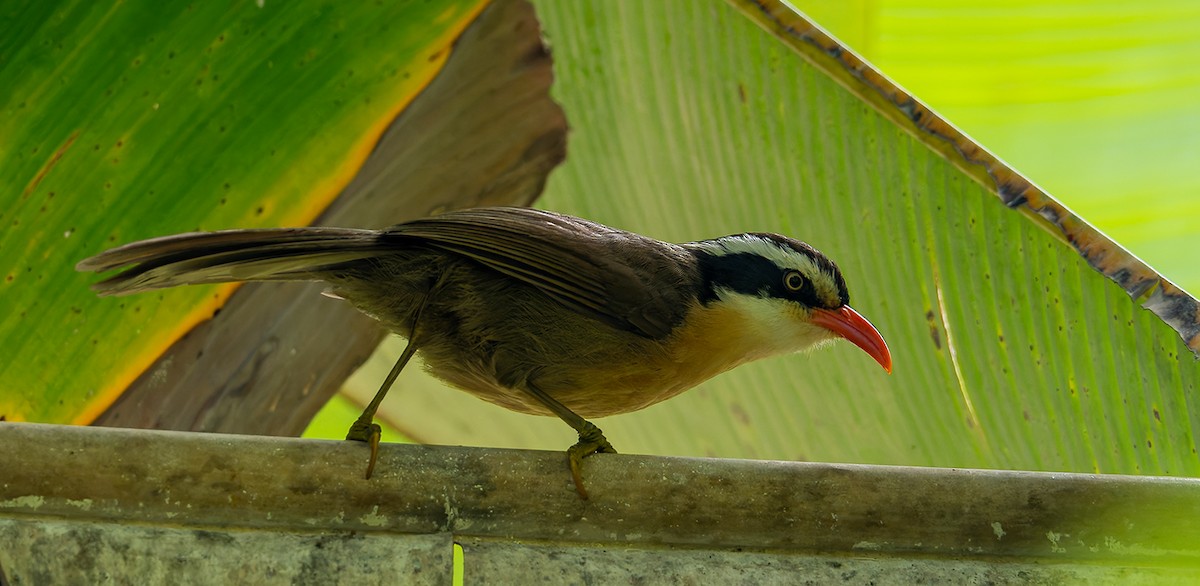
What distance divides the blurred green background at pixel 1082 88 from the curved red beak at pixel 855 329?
1.23 metres

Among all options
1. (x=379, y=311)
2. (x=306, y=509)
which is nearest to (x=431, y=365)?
(x=379, y=311)

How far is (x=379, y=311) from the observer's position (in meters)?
2.81

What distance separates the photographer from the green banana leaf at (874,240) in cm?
276

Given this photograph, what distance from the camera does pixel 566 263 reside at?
265cm

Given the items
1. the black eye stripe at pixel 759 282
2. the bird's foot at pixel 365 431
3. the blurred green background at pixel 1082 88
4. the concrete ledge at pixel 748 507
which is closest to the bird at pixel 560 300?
the black eye stripe at pixel 759 282

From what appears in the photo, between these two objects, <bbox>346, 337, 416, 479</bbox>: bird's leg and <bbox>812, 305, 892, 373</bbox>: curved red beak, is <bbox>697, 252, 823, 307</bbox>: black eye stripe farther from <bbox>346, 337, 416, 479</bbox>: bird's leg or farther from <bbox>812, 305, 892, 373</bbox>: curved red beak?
<bbox>346, 337, 416, 479</bbox>: bird's leg

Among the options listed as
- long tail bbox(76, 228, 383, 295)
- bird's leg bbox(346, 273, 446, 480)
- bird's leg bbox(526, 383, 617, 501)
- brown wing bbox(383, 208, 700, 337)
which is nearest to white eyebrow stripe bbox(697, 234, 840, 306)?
brown wing bbox(383, 208, 700, 337)

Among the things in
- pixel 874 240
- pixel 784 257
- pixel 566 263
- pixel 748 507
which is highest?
pixel 874 240

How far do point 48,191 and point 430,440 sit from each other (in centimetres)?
175

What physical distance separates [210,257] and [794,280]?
1.33 meters

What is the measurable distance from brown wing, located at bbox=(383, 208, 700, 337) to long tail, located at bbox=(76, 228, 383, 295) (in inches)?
7.7

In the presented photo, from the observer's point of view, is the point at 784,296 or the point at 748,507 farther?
the point at 784,296

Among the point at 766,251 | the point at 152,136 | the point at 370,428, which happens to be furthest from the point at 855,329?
the point at 152,136

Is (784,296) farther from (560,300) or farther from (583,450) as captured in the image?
(583,450)
